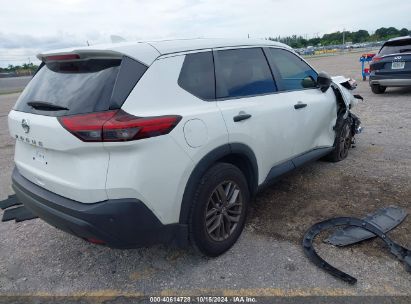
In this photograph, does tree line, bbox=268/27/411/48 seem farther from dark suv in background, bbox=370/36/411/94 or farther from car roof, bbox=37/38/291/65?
car roof, bbox=37/38/291/65

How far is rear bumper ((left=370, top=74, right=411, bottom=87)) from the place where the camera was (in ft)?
31.8

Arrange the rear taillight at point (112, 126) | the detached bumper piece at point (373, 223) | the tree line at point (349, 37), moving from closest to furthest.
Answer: the rear taillight at point (112, 126) → the detached bumper piece at point (373, 223) → the tree line at point (349, 37)

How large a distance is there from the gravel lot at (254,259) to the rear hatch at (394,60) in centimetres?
616

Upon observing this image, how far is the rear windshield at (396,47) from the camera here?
9.72m

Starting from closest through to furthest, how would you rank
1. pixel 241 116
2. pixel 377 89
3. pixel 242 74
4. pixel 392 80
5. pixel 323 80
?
1. pixel 241 116
2. pixel 242 74
3. pixel 323 80
4. pixel 392 80
5. pixel 377 89

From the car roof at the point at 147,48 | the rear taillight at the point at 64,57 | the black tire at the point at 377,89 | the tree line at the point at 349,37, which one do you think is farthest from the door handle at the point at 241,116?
the tree line at the point at 349,37

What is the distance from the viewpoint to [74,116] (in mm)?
2463

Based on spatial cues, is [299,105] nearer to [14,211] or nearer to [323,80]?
[323,80]

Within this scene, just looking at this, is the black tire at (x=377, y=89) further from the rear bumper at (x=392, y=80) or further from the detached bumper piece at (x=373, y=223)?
the detached bumper piece at (x=373, y=223)

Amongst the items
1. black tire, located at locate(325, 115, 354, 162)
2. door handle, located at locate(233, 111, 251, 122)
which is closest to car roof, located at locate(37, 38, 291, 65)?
door handle, located at locate(233, 111, 251, 122)

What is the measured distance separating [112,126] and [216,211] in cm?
117

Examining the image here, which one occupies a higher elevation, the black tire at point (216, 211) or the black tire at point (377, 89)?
the black tire at point (216, 211)

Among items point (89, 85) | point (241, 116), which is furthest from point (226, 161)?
point (89, 85)

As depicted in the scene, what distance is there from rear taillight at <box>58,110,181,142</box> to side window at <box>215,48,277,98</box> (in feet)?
2.67
